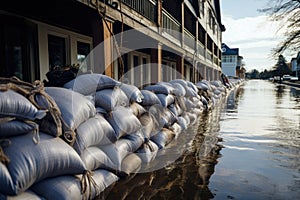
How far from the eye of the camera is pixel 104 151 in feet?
9.16

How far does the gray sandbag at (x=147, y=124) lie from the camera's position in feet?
12.2

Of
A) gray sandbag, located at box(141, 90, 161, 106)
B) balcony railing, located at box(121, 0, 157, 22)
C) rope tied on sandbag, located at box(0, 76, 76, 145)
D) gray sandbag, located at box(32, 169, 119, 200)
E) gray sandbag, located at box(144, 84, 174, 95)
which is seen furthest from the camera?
balcony railing, located at box(121, 0, 157, 22)

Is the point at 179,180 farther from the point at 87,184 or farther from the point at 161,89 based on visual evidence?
the point at 161,89

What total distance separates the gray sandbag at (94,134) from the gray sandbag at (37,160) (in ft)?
0.74

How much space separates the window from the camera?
256 inches

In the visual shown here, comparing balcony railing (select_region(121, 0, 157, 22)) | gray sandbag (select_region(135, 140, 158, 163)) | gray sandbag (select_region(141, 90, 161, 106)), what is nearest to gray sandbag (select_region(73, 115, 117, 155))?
gray sandbag (select_region(135, 140, 158, 163))

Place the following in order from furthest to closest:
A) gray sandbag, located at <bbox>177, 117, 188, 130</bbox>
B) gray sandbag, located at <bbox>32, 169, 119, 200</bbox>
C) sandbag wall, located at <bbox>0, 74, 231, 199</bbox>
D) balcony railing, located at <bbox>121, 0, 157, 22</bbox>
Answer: balcony railing, located at <bbox>121, 0, 157, 22</bbox>
gray sandbag, located at <bbox>177, 117, 188, 130</bbox>
gray sandbag, located at <bbox>32, 169, 119, 200</bbox>
sandbag wall, located at <bbox>0, 74, 231, 199</bbox>

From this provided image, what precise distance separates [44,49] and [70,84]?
3.52m

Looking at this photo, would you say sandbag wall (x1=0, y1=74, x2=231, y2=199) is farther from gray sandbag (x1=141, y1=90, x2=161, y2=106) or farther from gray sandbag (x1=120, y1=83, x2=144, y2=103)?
gray sandbag (x1=141, y1=90, x2=161, y2=106)

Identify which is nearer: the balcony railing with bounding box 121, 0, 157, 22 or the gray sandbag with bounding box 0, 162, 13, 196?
the gray sandbag with bounding box 0, 162, 13, 196

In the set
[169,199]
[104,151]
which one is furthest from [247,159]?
[104,151]

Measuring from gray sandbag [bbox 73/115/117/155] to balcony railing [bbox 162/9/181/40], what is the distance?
6.30 metres

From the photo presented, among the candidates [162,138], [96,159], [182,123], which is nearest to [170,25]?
[182,123]

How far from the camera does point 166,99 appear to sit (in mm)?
5043
